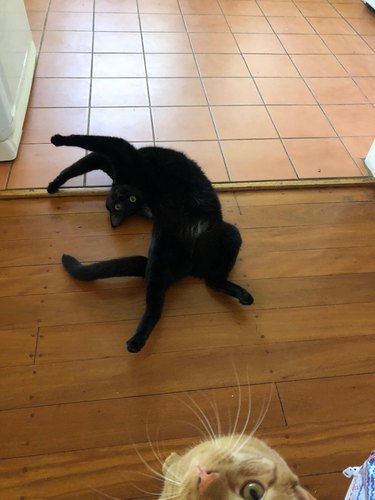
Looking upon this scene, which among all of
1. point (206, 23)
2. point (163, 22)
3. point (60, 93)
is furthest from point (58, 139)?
point (206, 23)

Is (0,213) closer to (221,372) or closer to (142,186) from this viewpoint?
(142,186)

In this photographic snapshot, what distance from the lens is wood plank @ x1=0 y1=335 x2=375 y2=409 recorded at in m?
1.14

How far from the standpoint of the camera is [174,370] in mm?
1205

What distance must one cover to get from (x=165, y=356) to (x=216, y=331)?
0.62ft

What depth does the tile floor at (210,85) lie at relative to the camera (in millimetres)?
1870

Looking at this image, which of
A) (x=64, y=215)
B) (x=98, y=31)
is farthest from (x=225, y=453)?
(x=98, y=31)

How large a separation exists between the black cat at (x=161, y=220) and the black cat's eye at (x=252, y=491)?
59cm

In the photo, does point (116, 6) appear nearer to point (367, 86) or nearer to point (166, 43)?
point (166, 43)

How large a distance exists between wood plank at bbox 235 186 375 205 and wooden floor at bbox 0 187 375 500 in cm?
11

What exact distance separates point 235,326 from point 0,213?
1.00 metres

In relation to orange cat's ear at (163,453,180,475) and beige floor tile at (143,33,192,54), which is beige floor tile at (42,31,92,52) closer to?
beige floor tile at (143,33,192,54)

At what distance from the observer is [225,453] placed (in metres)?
0.71

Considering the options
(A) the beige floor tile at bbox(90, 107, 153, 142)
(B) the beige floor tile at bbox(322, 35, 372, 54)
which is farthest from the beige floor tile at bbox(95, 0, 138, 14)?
(B) the beige floor tile at bbox(322, 35, 372, 54)

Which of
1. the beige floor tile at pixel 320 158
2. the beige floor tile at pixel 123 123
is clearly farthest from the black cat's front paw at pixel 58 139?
the beige floor tile at pixel 320 158
